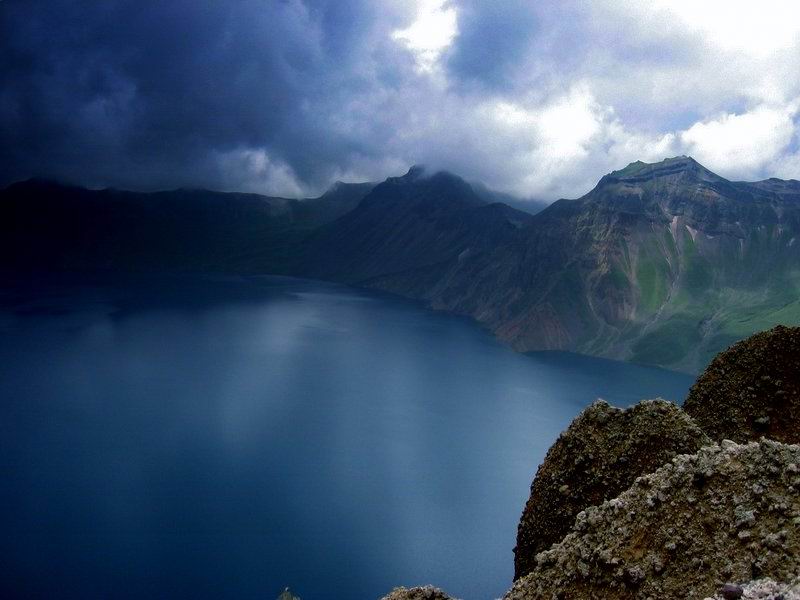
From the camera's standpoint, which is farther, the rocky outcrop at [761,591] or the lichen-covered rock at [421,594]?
the lichen-covered rock at [421,594]

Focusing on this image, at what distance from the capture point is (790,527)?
9.02 meters

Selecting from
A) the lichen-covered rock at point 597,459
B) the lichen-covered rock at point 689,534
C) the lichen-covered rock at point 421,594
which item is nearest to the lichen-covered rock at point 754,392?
the lichen-covered rock at point 597,459

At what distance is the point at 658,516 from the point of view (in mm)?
10625

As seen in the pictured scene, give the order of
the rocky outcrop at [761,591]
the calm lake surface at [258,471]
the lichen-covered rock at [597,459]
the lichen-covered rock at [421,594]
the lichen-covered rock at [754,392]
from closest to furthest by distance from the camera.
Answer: the rocky outcrop at [761,591] → the lichen-covered rock at [421,594] → the lichen-covered rock at [597,459] → the lichen-covered rock at [754,392] → the calm lake surface at [258,471]

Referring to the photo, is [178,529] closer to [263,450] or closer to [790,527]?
[263,450]

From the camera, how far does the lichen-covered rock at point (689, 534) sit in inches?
358

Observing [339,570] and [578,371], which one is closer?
[339,570]

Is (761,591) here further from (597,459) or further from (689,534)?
(597,459)

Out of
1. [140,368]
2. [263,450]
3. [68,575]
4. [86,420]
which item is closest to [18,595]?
[68,575]

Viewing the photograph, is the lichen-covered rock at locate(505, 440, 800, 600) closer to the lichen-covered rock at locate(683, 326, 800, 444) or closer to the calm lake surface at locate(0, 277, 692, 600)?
the lichen-covered rock at locate(683, 326, 800, 444)

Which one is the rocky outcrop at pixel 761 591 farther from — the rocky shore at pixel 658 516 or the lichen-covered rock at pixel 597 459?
the lichen-covered rock at pixel 597 459

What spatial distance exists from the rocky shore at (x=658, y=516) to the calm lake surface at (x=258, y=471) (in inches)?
1866

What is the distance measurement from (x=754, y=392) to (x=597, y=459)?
678cm

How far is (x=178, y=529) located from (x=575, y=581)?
217 ft
